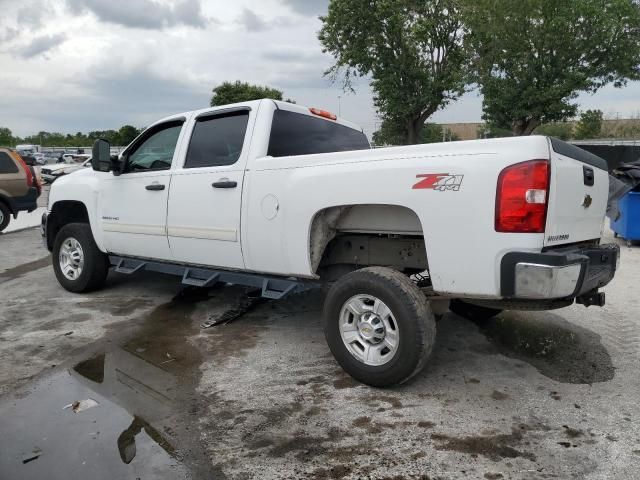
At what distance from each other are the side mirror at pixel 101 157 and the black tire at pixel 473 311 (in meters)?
3.71

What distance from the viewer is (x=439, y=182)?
10.7 feet

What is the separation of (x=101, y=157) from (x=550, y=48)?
26789 mm

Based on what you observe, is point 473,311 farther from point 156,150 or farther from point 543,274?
point 156,150

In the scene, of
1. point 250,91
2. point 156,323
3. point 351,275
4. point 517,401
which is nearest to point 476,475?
point 517,401

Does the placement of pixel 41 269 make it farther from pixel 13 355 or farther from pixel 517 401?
pixel 517 401

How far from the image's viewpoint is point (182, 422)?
3.24 meters

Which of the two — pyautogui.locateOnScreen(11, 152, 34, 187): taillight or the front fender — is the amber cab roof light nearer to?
the front fender

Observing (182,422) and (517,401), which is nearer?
(182,422)

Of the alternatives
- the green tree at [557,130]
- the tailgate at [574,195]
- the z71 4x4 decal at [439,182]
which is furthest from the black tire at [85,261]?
the green tree at [557,130]

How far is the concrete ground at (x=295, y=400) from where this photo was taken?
2.80m

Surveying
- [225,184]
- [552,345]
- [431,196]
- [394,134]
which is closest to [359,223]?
[431,196]

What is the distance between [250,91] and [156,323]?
1731 inches

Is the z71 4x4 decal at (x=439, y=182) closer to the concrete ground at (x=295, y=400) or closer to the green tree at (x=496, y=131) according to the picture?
the concrete ground at (x=295, y=400)

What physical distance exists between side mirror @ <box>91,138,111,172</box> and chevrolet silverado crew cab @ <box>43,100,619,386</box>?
0.01 metres
